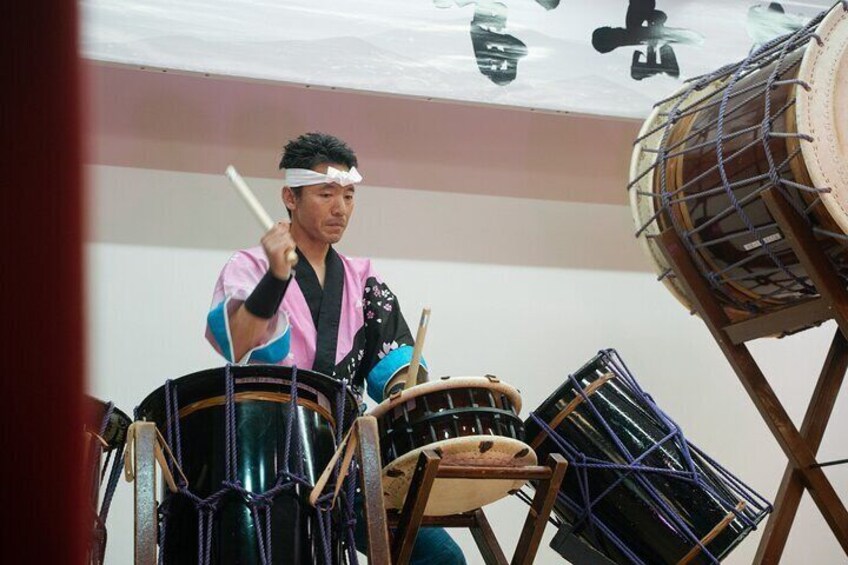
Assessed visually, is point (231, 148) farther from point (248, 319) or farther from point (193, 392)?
point (193, 392)

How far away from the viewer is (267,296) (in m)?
1.96

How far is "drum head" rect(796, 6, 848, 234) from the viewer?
1.89 meters

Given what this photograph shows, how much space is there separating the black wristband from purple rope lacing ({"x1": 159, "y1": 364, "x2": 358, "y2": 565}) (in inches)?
14.2

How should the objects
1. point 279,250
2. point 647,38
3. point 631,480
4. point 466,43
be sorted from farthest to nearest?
point 647,38 → point 466,43 → point 631,480 → point 279,250

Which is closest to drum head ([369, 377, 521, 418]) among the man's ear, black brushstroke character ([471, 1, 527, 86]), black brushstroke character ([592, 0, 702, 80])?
the man's ear

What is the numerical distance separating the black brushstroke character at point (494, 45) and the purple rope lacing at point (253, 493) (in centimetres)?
146

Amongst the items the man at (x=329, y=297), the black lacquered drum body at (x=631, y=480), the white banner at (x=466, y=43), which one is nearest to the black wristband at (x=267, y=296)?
the man at (x=329, y=297)

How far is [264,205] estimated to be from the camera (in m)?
2.94

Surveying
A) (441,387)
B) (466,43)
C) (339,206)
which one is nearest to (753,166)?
(441,387)

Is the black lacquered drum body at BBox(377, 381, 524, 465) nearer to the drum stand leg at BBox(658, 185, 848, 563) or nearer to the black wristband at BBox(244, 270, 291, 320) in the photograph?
the black wristband at BBox(244, 270, 291, 320)

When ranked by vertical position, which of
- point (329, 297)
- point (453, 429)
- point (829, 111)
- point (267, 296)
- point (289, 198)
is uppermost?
point (289, 198)

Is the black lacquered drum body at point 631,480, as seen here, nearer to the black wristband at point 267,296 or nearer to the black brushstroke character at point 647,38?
the black wristband at point 267,296

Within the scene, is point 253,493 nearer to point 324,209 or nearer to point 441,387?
point 441,387

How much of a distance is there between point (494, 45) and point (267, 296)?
4.11ft
